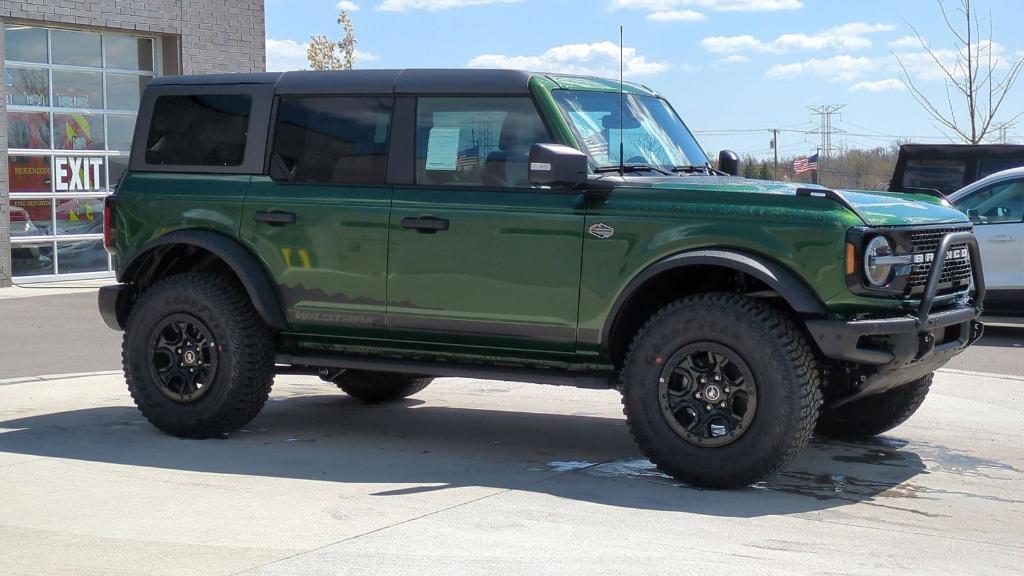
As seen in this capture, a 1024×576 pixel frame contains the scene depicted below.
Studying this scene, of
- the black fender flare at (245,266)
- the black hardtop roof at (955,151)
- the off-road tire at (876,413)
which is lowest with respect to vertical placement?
the off-road tire at (876,413)

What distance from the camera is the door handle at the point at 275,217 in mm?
7387

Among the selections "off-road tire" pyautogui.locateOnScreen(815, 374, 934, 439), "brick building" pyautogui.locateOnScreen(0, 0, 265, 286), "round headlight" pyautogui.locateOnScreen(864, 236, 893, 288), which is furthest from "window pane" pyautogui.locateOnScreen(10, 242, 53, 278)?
"round headlight" pyautogui.locateOnScreen(864, 236, 893, 288)

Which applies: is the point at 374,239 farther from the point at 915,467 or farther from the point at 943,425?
the point at 943,425

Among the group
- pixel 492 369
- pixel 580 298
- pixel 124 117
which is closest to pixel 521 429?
pixel 492 369

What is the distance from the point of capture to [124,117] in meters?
21.7

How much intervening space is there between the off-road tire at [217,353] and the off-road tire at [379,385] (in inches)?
43.3

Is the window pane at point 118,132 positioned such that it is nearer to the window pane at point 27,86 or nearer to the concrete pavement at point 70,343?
the window pane at point 27,86

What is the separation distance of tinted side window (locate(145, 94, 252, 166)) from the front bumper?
3586 mm

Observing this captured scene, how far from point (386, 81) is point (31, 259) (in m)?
14.5

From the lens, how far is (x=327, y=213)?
24.0ft

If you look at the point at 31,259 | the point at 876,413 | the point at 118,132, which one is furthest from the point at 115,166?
the point at 876,413

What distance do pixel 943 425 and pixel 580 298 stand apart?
3.06 m

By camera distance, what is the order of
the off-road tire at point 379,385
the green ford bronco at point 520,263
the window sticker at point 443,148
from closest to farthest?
1. the green ford bronco at point 520,263
2. the window sticker at point 443,148
3. the off-road tire at point 379,385

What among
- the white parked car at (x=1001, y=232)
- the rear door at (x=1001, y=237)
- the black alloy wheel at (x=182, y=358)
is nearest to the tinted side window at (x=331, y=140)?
the black alloy wheel at (x=182, y=358)
